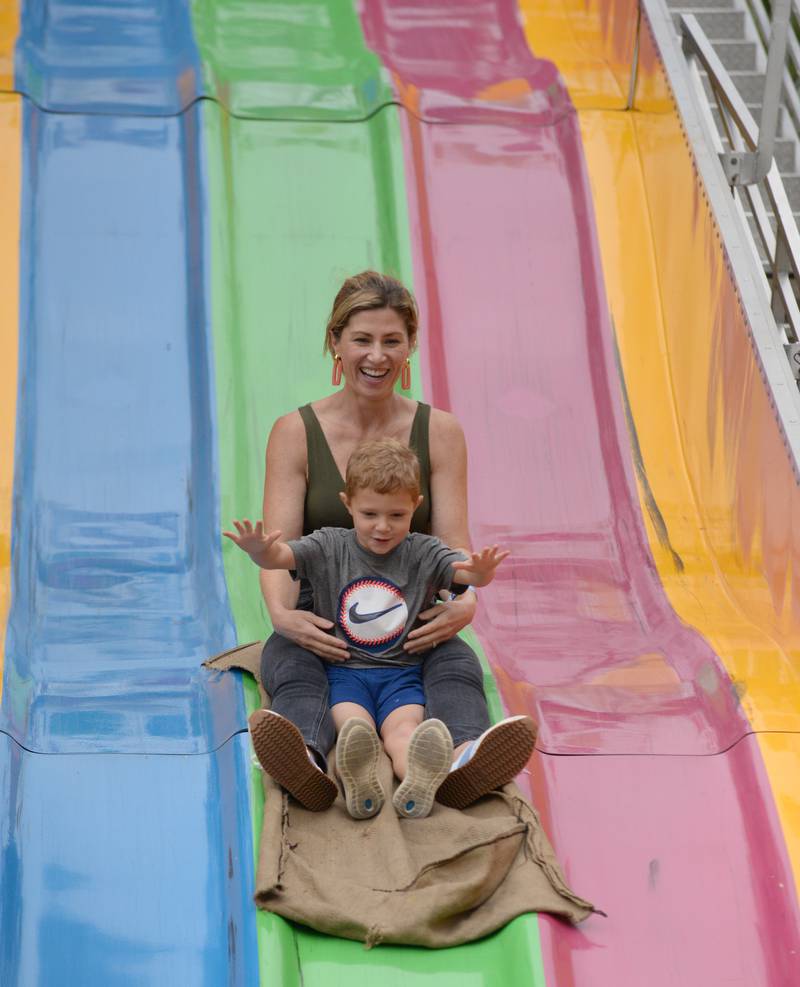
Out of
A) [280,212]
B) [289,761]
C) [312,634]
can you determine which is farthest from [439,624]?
[280,212]

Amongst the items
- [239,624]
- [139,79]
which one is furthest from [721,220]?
[139,79]

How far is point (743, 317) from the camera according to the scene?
3641mm

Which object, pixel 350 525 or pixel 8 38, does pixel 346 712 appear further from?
pixel 8 38

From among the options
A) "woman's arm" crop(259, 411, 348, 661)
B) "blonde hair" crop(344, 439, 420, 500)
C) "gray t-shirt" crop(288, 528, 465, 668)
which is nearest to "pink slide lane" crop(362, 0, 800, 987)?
"gray t-shirt" crop(288, 528, 465, 668)

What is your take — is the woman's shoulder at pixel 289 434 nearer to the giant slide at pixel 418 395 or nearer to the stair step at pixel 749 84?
the giant slide at pixel 418 395

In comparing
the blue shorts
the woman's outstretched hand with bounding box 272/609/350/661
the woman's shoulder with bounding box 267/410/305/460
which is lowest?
the blue shorts

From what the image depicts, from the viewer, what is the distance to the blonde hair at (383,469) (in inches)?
111

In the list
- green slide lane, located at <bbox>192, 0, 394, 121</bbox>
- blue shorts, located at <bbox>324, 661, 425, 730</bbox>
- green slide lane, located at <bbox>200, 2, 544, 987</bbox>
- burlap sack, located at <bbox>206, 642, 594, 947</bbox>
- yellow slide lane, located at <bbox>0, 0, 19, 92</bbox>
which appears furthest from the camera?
green slide lane, located at <bbox>192, 0, 394, 121</bbox>

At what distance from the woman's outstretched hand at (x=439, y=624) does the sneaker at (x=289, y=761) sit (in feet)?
1.12

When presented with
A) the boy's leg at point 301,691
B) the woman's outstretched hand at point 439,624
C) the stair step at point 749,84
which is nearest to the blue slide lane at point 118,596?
the boy's leg at point 301,691

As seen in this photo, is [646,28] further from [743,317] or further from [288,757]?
[288,757]

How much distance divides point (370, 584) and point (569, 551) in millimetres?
880

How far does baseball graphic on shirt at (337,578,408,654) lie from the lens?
290 cm

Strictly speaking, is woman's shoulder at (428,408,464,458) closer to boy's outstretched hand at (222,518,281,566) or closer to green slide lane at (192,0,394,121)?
boy's outstretched hand at (222,518,281,566)
